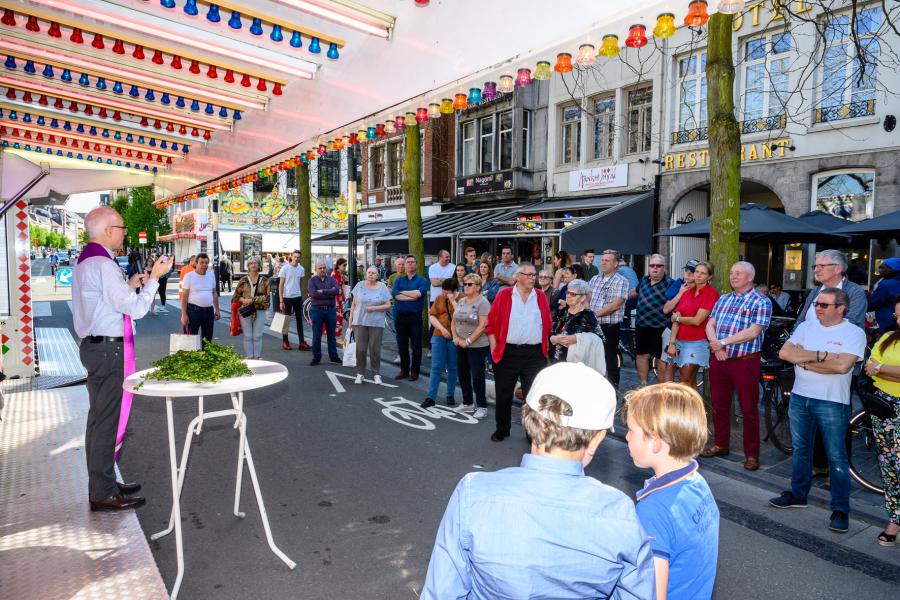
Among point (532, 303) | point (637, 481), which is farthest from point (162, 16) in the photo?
point (637, 481)

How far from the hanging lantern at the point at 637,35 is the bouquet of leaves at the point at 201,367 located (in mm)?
3343

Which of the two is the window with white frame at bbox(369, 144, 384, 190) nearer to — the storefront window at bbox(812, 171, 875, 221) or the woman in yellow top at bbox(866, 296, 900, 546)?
the storefront window at bbox(812, 171, 875, 221)

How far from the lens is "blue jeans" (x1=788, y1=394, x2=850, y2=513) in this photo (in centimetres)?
417

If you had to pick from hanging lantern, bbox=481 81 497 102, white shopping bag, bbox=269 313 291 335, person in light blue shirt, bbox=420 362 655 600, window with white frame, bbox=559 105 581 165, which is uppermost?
window with white frame, bbox=559 105 581 165

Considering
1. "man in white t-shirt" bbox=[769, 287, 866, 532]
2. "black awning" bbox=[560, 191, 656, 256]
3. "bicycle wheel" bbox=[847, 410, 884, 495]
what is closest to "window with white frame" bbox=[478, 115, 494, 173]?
"black awning" bbox=[560, 191, 656, 256]

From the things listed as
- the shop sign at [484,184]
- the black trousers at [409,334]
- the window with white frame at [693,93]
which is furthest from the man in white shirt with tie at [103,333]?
the shop sign at [484,184]

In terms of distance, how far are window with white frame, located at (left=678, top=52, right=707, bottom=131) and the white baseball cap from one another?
15.1 meters

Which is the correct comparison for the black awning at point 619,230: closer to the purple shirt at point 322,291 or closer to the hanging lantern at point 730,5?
the purple shirt at point 322,291

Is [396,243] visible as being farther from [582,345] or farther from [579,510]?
[579,510]

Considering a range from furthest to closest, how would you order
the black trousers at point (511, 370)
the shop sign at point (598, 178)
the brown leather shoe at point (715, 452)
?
the shop sign at point (598, 178) < the black trousers at point (511, 370) < the brown leather shoe at point (715, 452)

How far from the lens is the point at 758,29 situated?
44.0ft

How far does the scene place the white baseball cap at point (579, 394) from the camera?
156 centimetres

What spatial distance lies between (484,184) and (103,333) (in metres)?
17.8

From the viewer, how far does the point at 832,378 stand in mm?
4168
